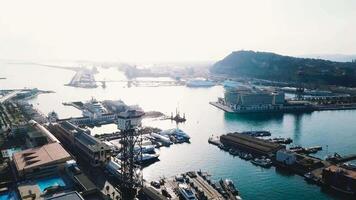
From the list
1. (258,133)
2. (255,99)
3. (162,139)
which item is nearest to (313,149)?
(258,133)

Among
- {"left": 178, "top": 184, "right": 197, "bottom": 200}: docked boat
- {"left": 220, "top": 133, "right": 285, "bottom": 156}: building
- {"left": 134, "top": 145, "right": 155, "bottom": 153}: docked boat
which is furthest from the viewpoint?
{"left": 134, "top": 145, "right": 155, "bottom": 153}: docked boat

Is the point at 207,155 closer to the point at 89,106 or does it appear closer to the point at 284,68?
the point at 89,106

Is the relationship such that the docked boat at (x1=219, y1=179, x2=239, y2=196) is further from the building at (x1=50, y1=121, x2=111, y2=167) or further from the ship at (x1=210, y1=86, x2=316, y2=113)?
the ship at (x1=210, y1=86, x2=316, y2=113)

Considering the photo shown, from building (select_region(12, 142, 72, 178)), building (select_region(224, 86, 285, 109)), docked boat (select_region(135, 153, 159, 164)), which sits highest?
building (select_region(224, 86, 285, 109))

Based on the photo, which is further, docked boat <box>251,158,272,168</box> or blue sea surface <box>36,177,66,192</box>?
docked boat <box>251,158,272,168</box>

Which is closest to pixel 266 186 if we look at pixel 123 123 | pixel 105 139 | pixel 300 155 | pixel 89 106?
pixel 300 155

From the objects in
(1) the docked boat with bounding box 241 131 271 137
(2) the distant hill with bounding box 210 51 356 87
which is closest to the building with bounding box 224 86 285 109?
(1) the docked boat with bounding box 241 131 271 137
